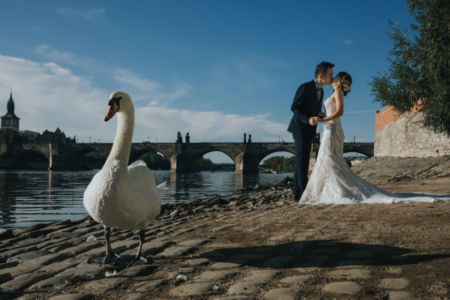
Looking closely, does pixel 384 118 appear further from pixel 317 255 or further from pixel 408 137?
pixel 317 255

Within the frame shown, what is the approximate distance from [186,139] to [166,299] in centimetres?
6959

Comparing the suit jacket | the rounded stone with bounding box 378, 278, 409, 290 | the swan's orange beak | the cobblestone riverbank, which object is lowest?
the cobblestone riverbank

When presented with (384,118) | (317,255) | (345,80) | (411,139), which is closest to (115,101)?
(317,255)

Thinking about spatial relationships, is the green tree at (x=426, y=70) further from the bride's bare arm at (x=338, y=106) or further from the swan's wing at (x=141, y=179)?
the swan's wing at (x=141, y=179)

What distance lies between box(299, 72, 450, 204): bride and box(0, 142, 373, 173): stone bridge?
→ 178 feet

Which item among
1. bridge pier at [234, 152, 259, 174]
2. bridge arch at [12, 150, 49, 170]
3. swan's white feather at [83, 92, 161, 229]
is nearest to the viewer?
swan's white feather at [83, 92, 161, 229]

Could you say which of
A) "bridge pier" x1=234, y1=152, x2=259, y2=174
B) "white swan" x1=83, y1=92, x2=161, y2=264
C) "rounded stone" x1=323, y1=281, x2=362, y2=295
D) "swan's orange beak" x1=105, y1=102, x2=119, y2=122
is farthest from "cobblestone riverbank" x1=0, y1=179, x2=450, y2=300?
"bridge pier" x1=234, y1=152, x2=259, y2=174

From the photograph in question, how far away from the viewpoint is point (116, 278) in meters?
→ 2.27

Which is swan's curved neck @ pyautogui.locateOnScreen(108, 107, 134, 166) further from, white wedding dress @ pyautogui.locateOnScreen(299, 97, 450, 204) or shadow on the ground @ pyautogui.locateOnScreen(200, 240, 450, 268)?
white wedding dress @ pyautogui.locateOnScreen(299, 97, 450, 204)

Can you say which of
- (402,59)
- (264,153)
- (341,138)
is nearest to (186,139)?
(264,153)

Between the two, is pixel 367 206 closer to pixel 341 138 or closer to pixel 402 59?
pixel 341 138

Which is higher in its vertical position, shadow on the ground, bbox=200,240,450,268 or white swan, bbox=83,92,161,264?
white swan, bbox=83,92,161,264

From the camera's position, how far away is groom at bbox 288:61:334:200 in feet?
18.7

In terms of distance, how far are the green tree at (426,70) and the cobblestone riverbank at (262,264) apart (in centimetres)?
997
